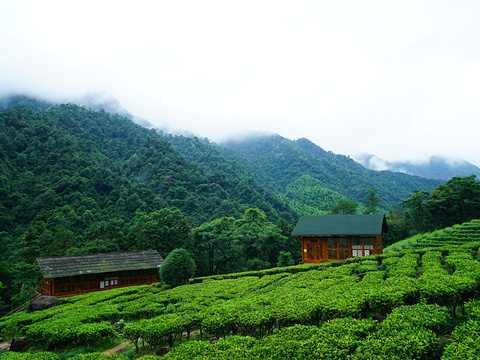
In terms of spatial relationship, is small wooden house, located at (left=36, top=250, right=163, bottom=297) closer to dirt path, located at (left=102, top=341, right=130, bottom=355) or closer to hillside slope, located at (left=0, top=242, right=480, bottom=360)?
hillside slope, located at (left=0, top=242, right=480, bottom=360)

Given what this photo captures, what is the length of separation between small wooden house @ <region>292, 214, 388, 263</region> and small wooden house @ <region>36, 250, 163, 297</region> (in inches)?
633

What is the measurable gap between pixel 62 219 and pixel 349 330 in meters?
56.0

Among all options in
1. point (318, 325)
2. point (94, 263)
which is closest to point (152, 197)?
point (94, 263)

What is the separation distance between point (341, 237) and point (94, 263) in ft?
80.9

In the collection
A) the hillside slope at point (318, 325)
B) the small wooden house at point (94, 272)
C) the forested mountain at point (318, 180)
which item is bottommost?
the small wooden house at point (94, 272)

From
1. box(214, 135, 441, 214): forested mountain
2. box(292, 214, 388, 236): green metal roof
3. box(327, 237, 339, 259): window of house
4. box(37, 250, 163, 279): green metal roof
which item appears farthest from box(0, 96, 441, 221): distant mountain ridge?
box(327, 237, 339, 259): window of house

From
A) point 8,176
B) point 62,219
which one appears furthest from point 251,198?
point 8,176

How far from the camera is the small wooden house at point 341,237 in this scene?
30.8m

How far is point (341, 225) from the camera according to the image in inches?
1276

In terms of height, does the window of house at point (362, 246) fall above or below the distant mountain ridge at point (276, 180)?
below

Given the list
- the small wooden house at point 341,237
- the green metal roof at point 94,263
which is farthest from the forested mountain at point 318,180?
the green metal roof at point 94,263

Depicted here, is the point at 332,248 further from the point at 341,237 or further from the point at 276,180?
the point at 276,180

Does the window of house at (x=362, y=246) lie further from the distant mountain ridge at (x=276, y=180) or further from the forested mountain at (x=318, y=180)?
the forested mountain at (x=318, y=180)

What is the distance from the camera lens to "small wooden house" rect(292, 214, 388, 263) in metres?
30.8
